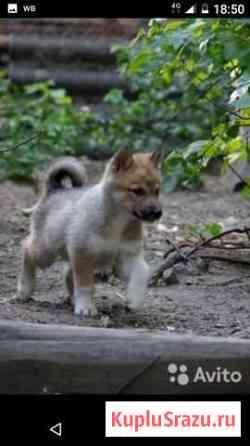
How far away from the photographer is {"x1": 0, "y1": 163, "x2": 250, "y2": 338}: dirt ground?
17.2 feet

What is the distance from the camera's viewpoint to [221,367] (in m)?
4.15

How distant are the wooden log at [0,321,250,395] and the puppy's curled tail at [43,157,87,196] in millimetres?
1929

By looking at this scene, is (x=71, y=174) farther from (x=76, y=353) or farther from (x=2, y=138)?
(x=2, y=138)

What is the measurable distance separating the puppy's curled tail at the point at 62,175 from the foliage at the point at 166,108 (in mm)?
525

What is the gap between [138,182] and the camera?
5367 millimetres

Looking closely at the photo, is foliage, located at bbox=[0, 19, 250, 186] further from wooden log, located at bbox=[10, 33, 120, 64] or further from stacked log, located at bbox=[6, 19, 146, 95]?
wooden log, located at bbox=[10, 33, 120, 64]

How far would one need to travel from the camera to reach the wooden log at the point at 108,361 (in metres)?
4.16

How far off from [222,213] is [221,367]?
4.96 metres

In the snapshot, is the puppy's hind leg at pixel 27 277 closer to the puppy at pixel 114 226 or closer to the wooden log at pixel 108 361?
the puppy at pixel 114 226

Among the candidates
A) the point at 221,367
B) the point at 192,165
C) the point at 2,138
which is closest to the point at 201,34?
the point at 192,165

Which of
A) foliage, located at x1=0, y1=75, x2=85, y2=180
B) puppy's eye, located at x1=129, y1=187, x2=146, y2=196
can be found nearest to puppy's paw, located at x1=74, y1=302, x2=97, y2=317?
puppy's eye, located at x1=129, y1=187, x2=146, y2=196

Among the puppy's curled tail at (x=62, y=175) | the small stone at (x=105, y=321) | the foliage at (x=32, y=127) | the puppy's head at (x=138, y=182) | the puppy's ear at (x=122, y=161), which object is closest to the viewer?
the small stone at (x=105, y=321)

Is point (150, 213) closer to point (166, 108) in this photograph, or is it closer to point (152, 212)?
point (152, 212)
